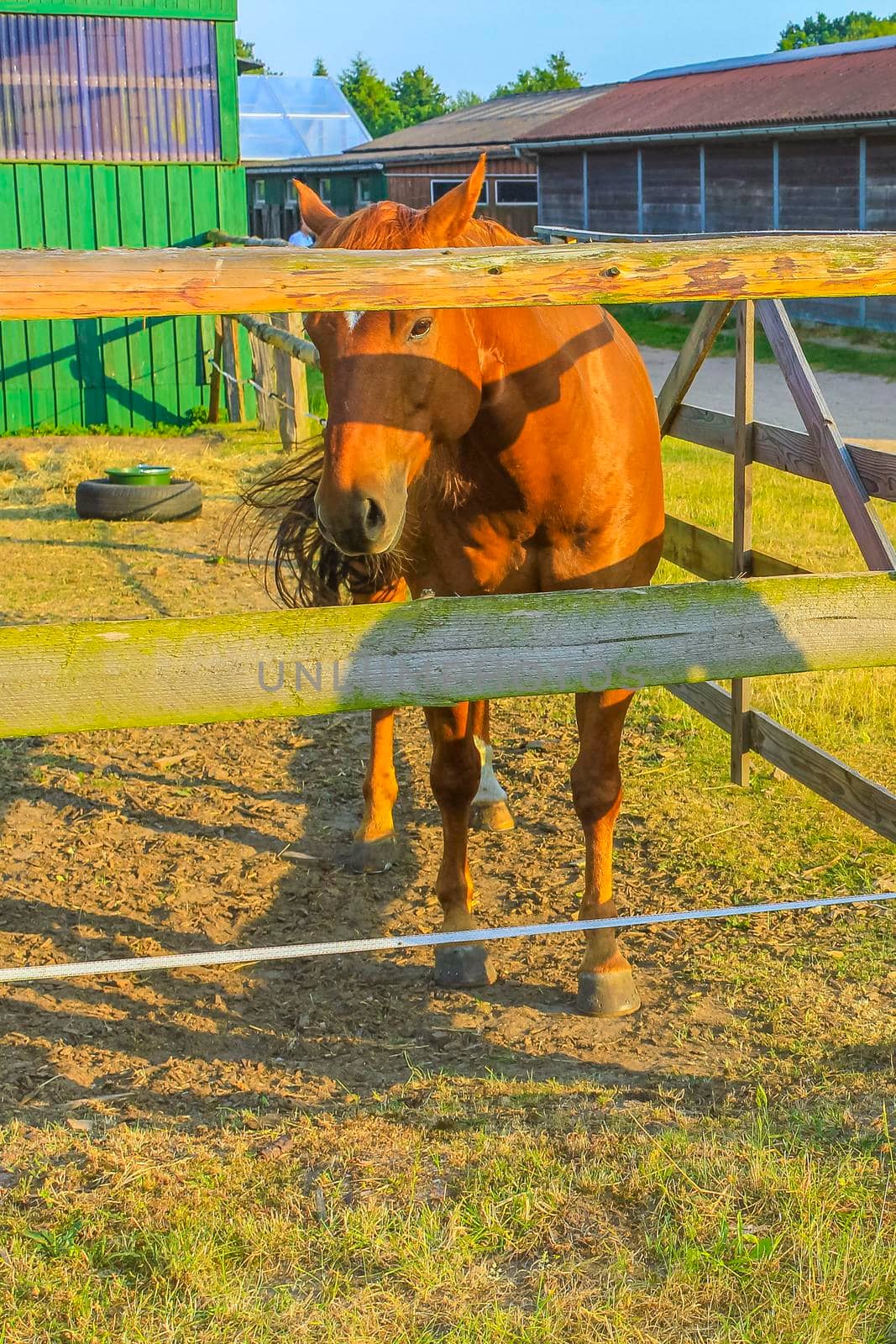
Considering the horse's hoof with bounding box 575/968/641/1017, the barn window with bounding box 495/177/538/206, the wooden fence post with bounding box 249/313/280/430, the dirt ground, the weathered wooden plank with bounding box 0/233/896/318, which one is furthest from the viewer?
the barn window with bounding box 495/177/538/206

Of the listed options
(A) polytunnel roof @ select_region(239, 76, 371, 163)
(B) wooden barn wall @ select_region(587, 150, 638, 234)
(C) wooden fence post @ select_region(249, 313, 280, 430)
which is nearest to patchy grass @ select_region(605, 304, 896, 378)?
(B) wooden barn wall @ select_region(587, 150, 638, 234)

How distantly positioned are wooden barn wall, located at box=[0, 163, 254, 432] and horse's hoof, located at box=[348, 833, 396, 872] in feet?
33.7

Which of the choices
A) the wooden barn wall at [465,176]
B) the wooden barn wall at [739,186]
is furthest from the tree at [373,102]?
the wooden barn wall at [739,186]

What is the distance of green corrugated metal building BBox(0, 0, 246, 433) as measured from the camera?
12977mm

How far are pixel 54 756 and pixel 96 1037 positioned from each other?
2326 mm

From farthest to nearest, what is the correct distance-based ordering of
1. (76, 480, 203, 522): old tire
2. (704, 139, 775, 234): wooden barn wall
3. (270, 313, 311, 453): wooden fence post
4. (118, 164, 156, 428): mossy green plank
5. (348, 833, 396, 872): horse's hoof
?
(704, 139, 775, 234): wooden barn wall → (118, 164, 156, 428): mossy green plank → (270, 313, 311, 453): wooden fence post → (76, 480, 203, 522): old tire → (348, 833, 396, 872): horse's hoof

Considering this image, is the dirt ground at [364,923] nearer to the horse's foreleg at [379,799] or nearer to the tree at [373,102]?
the horse's foreleg at [379,799]

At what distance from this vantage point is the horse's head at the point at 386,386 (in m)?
2.67

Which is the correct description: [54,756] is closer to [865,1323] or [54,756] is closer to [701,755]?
[701,755]

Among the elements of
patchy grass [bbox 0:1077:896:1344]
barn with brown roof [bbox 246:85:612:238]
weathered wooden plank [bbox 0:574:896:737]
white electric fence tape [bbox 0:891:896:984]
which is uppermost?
barn with brown roof [bbox 246:85:612:238]

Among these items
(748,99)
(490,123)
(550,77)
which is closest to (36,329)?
(748,99)

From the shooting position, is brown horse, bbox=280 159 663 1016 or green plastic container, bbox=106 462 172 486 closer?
brown horse, bbox=280 159 663 1016

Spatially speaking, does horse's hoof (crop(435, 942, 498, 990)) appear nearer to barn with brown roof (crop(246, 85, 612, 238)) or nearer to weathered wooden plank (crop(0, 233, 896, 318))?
weathered wooden plank (crop(0, 233, 896, 318))

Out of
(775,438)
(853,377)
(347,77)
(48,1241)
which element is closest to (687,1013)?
(48,1241)
